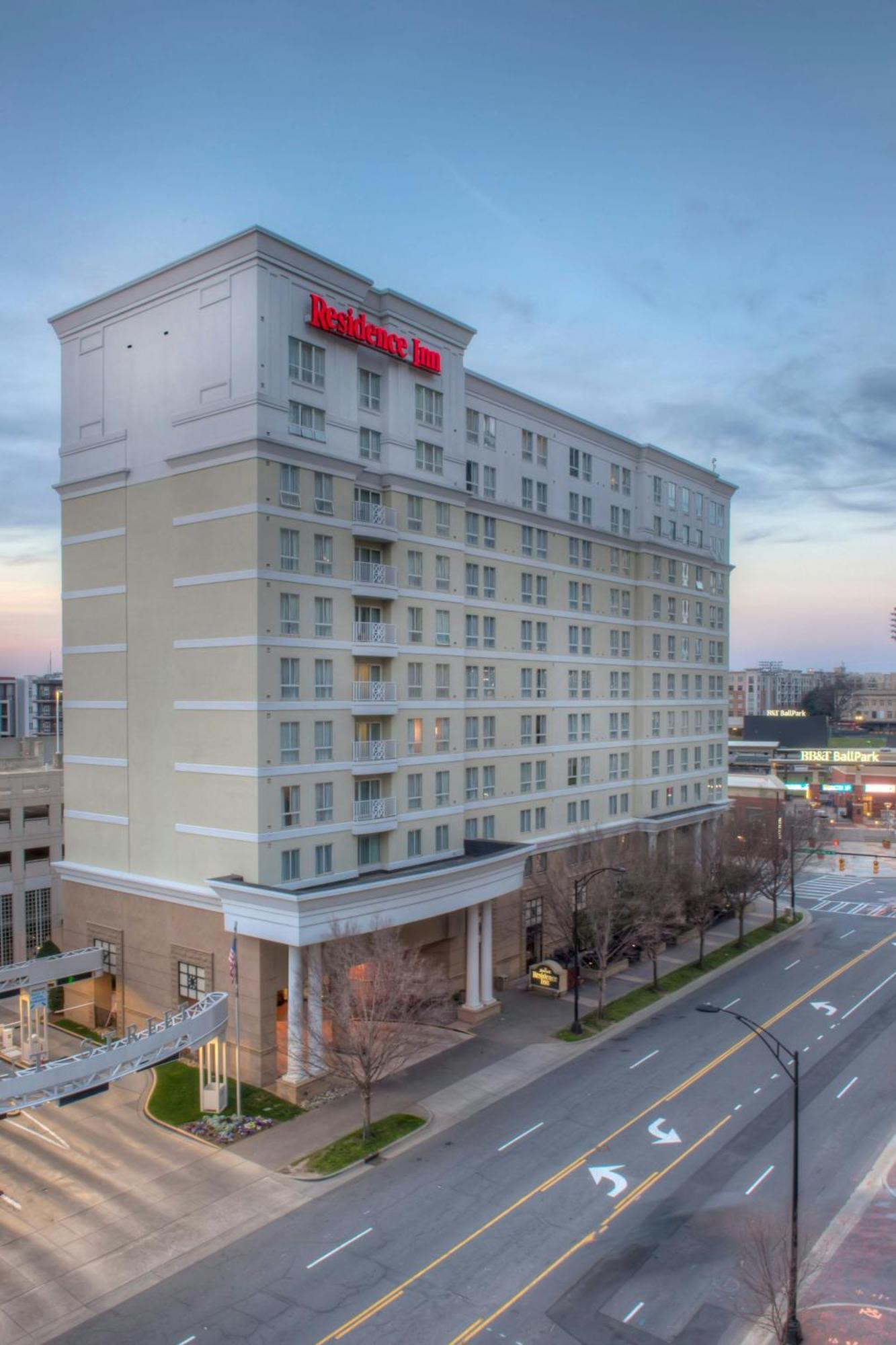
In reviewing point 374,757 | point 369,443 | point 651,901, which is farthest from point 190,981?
point 369,443

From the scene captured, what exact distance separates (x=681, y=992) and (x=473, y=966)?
37.8 ft

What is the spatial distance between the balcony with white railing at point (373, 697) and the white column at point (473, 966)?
33.3 ft

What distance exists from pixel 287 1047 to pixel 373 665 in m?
15.3

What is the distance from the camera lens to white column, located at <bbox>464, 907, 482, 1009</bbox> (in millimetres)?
41812

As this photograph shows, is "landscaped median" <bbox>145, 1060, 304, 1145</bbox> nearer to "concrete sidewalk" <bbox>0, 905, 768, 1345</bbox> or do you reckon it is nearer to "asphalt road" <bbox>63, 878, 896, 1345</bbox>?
"concrete sidewalk" <bbox>0, 905, 768, 1345</bbox>

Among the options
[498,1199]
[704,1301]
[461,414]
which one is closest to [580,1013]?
[498,1199]

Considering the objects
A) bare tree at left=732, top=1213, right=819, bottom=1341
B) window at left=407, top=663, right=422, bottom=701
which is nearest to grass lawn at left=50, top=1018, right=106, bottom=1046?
window at left=407, top=663, right=422, bottom=701

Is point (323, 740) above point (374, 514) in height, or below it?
below

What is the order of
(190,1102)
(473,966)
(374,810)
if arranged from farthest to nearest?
1. (473,966)
2. (374,810)
3. (190,1102)

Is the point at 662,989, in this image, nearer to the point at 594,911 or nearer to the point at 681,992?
the point at 681,992

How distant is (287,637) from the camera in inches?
1405

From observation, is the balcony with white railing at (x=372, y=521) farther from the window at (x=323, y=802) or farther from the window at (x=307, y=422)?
the window at (x=323, y=802)

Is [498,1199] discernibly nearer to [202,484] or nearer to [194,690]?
[194,690]

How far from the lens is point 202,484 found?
36.4 metres
